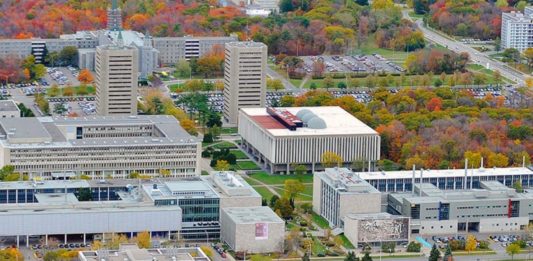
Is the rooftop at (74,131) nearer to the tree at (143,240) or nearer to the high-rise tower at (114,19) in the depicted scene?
the tree at (143,240)

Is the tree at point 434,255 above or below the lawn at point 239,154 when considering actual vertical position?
above

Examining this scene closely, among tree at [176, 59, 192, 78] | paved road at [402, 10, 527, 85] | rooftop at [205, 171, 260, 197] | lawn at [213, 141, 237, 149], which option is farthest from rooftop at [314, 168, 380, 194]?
paved road at [402, 10, 527, 85]

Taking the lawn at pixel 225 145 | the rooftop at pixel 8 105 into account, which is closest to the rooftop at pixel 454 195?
the lawn at pixel 225 145

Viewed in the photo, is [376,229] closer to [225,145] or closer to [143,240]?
[143,240]

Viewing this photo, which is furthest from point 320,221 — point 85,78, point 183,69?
point 183,69

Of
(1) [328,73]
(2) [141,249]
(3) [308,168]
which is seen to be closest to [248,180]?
(3) [308,168]

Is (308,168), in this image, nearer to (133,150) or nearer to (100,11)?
(133,150)
